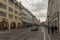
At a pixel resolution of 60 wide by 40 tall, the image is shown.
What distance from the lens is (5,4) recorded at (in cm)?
6762

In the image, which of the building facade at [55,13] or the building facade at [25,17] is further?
the building facade at [25,17]

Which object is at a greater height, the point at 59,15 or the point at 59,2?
the point at 59,2

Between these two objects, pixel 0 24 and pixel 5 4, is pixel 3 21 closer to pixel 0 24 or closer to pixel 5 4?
pixel 0 24

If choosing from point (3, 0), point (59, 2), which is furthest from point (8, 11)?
point (59, 2)

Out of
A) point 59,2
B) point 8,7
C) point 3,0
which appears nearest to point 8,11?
point 8,7

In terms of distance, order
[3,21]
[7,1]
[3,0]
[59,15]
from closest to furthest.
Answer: [59,15] → [3,21] → [3,0] → [7,1]

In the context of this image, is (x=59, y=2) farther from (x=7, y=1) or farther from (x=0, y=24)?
(x=7, y=1)

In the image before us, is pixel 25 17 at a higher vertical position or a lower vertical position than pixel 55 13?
higher

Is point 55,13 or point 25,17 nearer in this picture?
point 55,13

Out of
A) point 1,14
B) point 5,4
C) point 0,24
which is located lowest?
point 0,24

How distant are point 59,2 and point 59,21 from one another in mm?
4975

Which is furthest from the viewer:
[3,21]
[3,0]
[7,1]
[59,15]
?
[7,1]

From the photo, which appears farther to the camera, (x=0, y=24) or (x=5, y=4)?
(x=5, y=4)

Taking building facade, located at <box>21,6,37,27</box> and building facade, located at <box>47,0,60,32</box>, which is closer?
building facade, located at <box>47,0,60,32</box>
